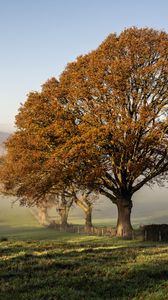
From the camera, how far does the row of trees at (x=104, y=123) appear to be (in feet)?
139

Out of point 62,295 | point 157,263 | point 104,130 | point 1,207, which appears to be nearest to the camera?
point 62,295

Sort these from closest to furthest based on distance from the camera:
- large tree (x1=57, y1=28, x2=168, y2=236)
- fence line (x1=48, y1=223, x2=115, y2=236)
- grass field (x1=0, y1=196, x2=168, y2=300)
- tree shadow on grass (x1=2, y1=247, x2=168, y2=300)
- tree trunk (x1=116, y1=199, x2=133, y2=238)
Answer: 1. grass field (x1=0, y1=196, x2=168, y2=300)
2. tree shadow on grass (x1=2, y1=247, x2=168, y2=300)
3. large tree (x1=57, y1=28, x2=168, y2=236)
4. tree trunk (x1=116, y1=199, x2=133, y2=238)
5. fence line (x1=48, y1=223, x2=115, y2=236)

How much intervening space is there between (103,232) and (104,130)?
870 inches

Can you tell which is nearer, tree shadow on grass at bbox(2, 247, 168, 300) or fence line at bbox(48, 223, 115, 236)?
tree shadow on grass at bbox(2, 247, 168, 300)

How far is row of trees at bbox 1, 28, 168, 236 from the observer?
4225 centimetres

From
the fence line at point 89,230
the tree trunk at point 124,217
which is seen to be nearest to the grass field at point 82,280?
the tree trunk at point 124,217

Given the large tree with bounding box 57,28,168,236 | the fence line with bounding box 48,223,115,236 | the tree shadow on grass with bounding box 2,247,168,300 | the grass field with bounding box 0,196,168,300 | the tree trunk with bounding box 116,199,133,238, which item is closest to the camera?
the grass field with bounding box 0,196,168,300

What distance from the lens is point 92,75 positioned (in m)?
43.6

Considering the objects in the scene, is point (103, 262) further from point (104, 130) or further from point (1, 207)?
point (1, 207)

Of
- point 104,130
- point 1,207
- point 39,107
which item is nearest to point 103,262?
point 104,130

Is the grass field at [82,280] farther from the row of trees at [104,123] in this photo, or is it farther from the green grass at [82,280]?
the row of trees at [104,123]

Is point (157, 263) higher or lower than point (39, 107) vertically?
lower

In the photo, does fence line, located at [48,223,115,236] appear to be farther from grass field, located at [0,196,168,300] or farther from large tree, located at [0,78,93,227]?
grass field, located at [0,196,168,300]

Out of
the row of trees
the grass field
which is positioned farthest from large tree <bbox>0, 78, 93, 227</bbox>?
the grass field
